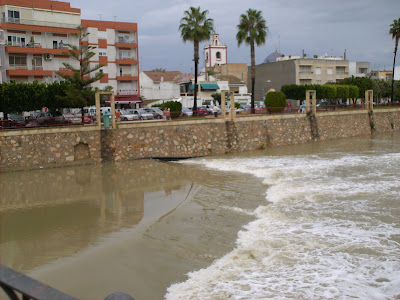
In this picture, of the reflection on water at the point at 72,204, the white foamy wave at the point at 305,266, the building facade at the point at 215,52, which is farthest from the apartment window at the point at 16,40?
the building facade at the point at 215,52

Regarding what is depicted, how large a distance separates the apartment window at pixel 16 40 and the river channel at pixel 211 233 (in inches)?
1015

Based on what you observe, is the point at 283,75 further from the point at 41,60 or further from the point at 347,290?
the point at 347,290

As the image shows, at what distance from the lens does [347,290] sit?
22.4 ft

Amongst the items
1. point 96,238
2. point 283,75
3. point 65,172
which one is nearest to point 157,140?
point 65,172

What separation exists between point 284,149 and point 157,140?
9.71 metres

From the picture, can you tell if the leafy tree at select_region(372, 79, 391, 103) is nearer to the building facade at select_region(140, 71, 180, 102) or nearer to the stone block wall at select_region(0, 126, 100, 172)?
the building facade at select_region(140, 71, 180, 102)

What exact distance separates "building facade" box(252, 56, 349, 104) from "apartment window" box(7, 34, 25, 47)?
39.7 metres

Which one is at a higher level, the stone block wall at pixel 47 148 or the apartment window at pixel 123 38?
the apartment window at pixel 123 38

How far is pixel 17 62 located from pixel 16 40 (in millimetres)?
2245

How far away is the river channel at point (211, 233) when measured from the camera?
715 cm

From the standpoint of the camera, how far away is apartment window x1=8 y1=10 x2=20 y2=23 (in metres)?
41.1

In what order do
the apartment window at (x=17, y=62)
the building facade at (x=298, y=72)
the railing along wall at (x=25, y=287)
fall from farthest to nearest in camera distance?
the building facade at (x=298, y=72)
the apartment window at (x=17, y=62)
the railing along wall at (x=25, y=287)

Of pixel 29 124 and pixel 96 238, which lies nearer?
pixel 96 238

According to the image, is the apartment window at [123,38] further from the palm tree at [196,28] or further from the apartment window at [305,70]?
the apartment window at [305,70]
